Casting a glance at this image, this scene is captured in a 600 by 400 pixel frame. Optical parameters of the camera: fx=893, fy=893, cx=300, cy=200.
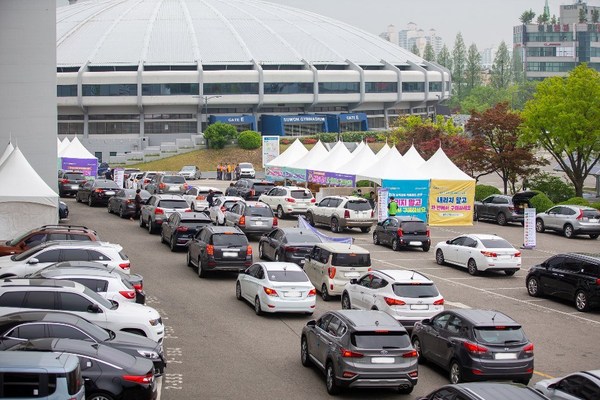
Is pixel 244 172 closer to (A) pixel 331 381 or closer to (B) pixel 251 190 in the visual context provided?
(B) pixel 251 190

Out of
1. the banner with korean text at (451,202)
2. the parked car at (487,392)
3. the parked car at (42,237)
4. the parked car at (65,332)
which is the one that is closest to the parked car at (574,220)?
the banner with korean text at (451,202)

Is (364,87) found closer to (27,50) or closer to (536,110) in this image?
(536,110)

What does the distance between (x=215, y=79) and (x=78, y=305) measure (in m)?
89.7

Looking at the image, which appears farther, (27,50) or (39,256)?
(27,50)

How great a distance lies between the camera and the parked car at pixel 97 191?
49719 mm

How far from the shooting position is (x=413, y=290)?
2052 cm

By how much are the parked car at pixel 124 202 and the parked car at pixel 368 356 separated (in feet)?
94.1

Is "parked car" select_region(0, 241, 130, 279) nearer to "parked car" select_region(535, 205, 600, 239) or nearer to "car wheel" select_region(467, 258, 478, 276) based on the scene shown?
"car wheel" select_region(467, 258, 478, 276)

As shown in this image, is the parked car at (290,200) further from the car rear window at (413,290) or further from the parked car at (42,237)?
the car rear window at (413,290)

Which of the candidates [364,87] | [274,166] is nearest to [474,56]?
[364,87]

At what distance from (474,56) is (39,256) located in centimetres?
17768

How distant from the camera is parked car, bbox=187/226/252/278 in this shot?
27312 mm

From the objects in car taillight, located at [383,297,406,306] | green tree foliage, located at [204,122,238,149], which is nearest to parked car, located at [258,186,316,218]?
car taillight, located at [383,297,406,306]

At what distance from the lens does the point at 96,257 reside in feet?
80.0
